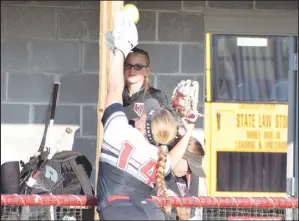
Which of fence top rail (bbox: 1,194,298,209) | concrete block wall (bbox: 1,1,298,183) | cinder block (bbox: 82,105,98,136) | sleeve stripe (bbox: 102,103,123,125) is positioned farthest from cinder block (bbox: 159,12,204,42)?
sleeve stripe (bbox: 102,103,123,125)

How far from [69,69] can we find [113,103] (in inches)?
141

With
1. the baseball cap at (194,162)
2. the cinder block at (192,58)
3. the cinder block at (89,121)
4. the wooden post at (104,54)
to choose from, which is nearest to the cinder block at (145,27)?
the cinder block at (192,58)

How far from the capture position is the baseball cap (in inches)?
250

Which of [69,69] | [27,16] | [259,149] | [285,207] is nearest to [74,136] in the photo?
[69,69]

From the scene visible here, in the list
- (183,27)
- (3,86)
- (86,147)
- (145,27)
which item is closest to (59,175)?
(86,147)

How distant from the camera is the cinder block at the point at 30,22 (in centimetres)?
788

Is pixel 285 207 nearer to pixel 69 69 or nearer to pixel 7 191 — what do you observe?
pixel 7 191

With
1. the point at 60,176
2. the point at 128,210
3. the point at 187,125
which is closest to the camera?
the point at 128,210

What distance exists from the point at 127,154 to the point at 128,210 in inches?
11.4

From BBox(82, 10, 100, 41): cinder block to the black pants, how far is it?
3769 mm

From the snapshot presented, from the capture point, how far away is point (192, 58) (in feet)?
26.0

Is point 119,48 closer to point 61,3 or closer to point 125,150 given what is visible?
point 125,150

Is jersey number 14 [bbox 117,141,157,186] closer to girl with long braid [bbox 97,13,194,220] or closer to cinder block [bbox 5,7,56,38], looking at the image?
girl with long braid [bbox 97,13,194,220]

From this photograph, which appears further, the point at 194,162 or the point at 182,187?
the point at 194,162
